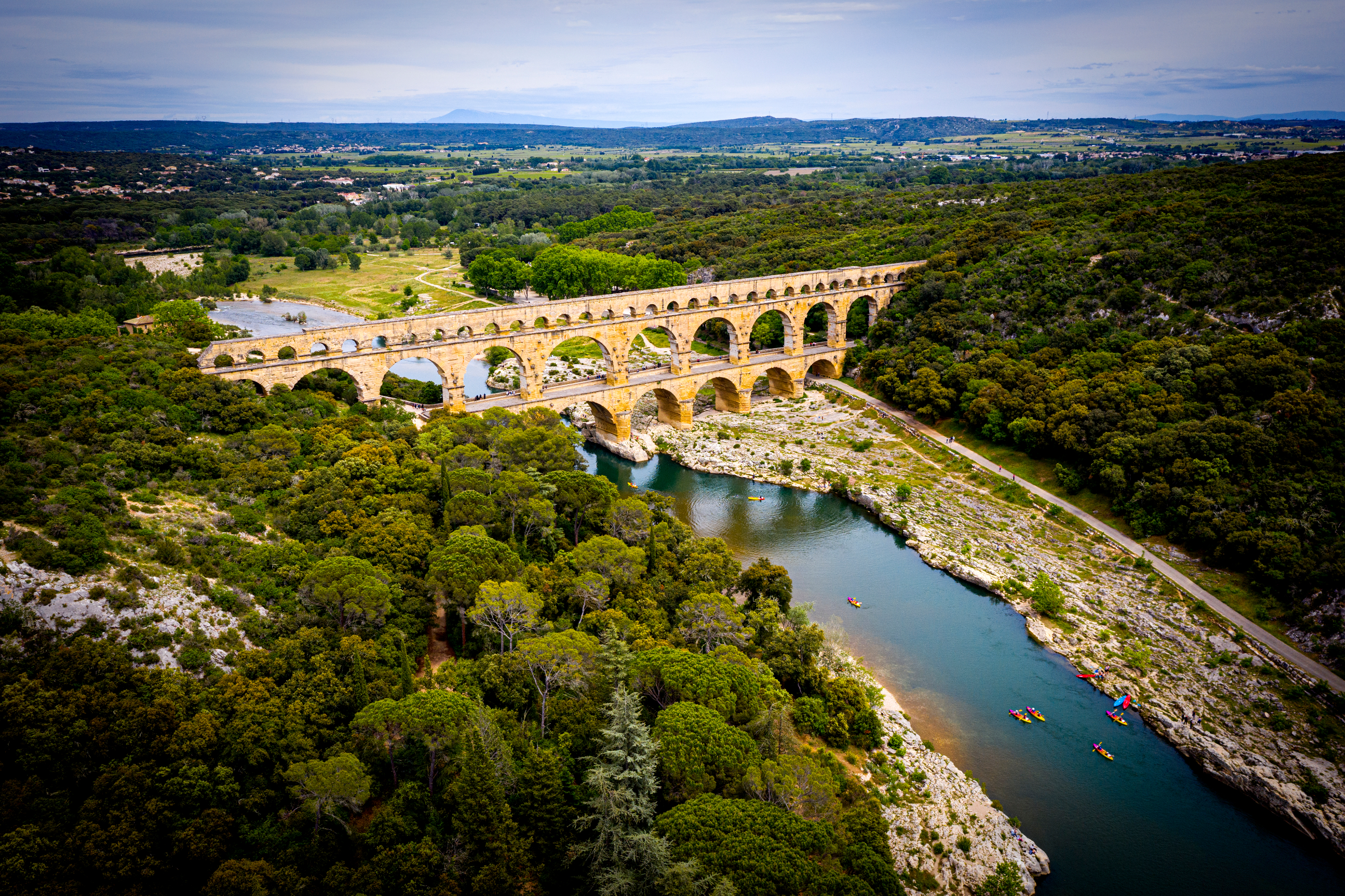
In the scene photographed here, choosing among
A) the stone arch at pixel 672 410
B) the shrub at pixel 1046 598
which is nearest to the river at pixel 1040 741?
the shrub at pixel 1046 598

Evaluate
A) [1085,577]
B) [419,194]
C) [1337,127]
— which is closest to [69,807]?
[1085,577]

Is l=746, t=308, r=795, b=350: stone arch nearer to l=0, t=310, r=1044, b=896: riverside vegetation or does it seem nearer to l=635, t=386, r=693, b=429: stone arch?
l=635, t=386, r=693, b=429: stone arch

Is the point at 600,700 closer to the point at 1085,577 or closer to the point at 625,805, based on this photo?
the point at 625,805

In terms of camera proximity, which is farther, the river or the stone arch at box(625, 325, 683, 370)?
the stone arch at box(625, 325, 683, 370)

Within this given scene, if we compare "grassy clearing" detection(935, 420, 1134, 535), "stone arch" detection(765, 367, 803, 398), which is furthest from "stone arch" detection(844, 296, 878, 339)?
"grassy clearing" detection(935, 420, 1134, 535)

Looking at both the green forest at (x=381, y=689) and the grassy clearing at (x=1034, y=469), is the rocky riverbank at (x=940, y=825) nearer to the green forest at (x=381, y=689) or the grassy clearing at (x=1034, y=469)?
the green forest at (x=381, y=689)

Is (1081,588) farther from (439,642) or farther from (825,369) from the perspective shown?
(825,369)
